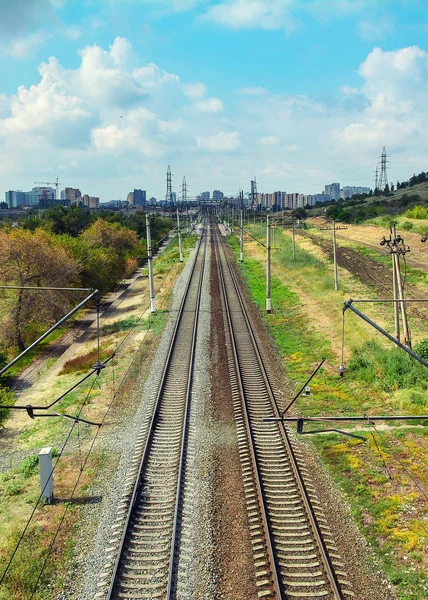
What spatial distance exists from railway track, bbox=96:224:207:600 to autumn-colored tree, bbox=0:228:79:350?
50.2ft

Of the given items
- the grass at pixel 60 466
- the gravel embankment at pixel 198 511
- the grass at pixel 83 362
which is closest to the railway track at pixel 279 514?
the gravel embankment at pixel 198 511

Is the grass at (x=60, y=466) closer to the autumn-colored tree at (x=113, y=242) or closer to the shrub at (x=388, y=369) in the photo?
the shrub at (x=388, y=369)

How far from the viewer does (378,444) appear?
15656mm

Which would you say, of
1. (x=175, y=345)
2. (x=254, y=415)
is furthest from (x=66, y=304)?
(x=254, y=415)

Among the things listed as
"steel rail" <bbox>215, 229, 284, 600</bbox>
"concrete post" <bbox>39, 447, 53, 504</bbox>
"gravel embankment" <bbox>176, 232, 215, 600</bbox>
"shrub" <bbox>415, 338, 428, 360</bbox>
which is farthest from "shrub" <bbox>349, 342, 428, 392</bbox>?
"concrete post" <bbox>39, 447, 53, 504</bbox>

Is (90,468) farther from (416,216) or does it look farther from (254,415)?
(416,216)

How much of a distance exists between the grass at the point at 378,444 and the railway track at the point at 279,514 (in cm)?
108

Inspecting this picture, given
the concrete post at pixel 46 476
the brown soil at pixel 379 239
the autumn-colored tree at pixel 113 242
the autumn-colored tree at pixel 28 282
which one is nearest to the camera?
the concrete post at pixel 46 476

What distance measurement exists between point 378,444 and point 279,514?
4915mm

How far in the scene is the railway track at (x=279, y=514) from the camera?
9.95 metres

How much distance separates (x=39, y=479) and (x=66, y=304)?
70.1 feet

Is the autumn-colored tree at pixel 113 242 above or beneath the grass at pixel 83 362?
above

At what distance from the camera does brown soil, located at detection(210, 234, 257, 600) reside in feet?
32.9

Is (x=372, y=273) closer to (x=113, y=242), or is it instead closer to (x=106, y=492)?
(x=113, y=242)
